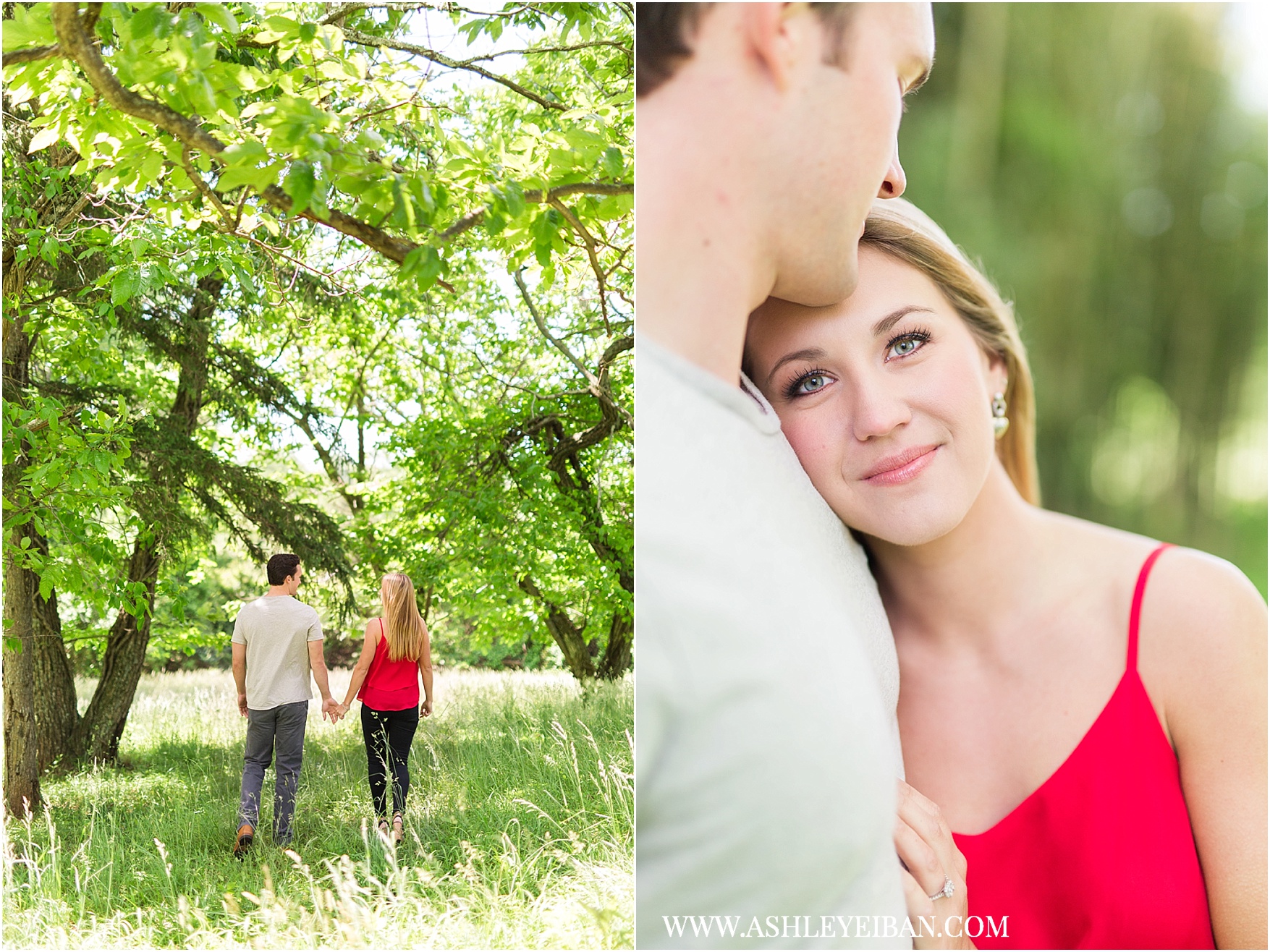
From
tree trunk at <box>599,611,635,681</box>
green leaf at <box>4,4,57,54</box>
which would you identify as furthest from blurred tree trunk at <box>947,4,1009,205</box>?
tree trunk at <box>599,611,635,681</box>

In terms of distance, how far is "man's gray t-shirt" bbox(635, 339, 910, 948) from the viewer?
1.17 metres

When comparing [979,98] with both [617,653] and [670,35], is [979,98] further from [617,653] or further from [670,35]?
[617,653]

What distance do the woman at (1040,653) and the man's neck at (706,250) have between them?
0.15 meters

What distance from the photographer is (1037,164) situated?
52.6 inches

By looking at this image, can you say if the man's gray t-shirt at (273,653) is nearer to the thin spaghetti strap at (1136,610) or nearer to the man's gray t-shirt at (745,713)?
the man's gray t-shirt at (745,713)

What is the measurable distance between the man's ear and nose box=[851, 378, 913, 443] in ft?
1.54

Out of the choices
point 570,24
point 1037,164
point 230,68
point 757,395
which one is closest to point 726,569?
point 757,395

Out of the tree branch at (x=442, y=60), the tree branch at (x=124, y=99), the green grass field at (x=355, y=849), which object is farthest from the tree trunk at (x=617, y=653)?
the tree branch at (x=124, y=99)

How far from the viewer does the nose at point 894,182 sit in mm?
1418

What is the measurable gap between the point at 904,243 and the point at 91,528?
152 inches

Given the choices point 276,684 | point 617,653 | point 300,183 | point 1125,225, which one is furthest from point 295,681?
point 617,653

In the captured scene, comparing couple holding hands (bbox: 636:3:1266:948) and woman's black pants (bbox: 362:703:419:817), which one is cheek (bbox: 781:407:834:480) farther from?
woman's black pants (bbox: 362:703:419:817)

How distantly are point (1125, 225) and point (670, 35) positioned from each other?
0.77m

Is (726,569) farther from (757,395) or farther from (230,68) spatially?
(230,68)
